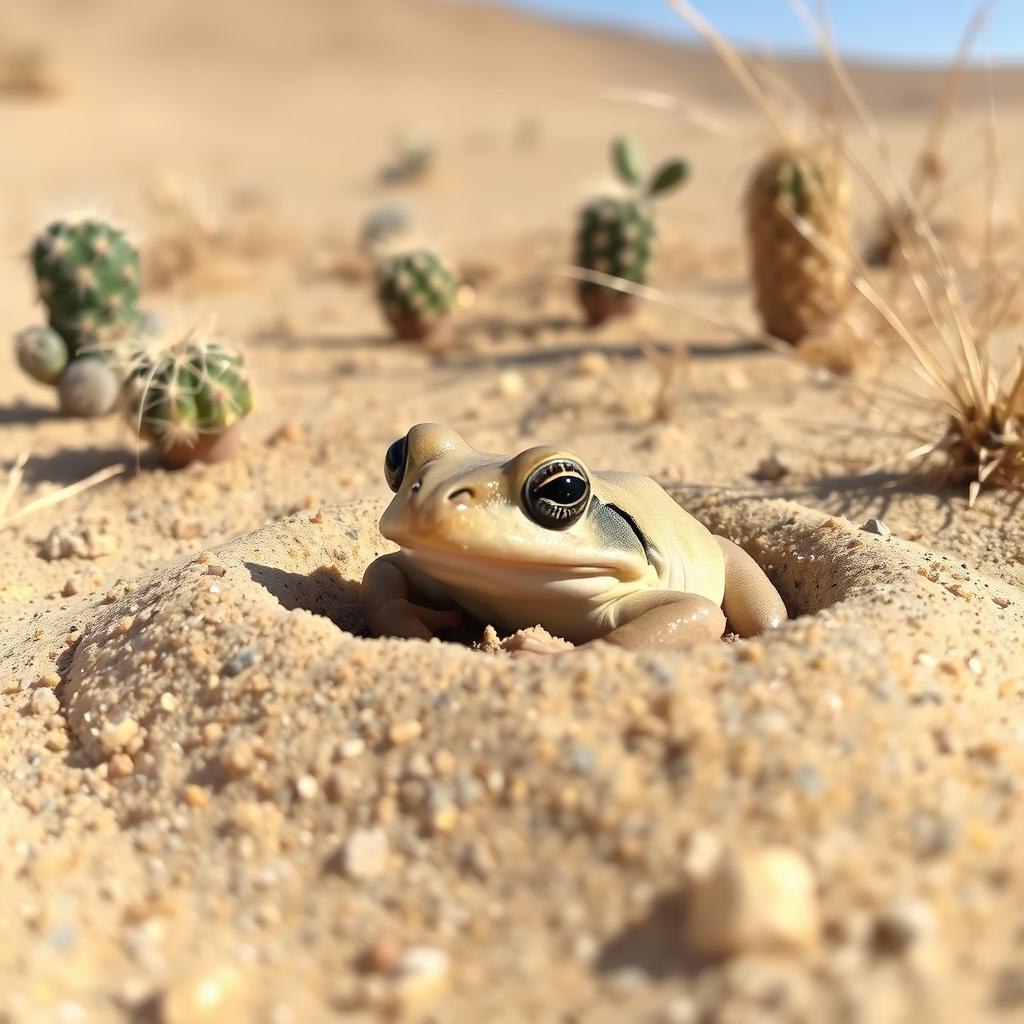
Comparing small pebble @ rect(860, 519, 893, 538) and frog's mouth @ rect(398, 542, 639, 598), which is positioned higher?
→ frog's mouth @ rect(398, 542, 639, 598)

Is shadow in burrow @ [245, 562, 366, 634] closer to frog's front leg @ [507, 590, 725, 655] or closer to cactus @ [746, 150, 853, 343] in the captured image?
frog's front leg @ [507, 590, 725, 655]

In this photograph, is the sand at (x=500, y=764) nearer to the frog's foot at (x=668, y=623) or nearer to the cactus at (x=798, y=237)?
the frog's foot at (x=668, y=623)

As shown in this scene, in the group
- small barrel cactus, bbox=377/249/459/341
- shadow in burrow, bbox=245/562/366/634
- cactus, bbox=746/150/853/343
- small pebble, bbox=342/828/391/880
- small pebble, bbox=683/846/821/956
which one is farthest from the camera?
small barrel cactus, bbox=377/249/459/341

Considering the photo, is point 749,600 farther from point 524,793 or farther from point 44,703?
point 44,703

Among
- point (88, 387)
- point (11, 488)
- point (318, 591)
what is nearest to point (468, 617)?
point (318, 591)

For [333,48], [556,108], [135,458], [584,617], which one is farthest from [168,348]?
[333,48]

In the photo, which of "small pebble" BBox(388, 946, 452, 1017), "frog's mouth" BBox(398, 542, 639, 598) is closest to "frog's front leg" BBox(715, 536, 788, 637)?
"frog's mouth" BBox(398, 542, 639, 598)

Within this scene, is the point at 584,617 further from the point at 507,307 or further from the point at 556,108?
the point at 556,108
